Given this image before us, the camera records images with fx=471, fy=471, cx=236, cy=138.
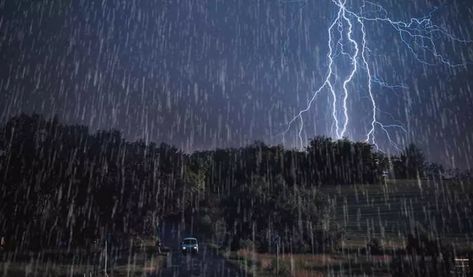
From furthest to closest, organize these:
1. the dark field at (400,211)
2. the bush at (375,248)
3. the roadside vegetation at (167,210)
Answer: the dark field at (400,211)
the bush at (375,248)
the roadside vegetation at (167,210)

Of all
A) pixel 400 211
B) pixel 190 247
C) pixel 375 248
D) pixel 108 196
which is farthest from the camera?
pixel 400 211

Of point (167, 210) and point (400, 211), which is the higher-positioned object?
point (400, 211)

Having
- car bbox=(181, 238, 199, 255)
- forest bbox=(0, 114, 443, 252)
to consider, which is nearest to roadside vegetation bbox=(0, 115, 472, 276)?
forest bbox=(0, 114, 443, 252)

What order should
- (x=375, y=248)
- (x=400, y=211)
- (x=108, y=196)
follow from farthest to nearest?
(x=400, y=211)
(x=375, y=248)
(x=108, y=196)

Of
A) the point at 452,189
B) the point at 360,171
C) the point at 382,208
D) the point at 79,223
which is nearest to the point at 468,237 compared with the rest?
the point at 382,208

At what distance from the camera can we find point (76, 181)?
27156 millimetres

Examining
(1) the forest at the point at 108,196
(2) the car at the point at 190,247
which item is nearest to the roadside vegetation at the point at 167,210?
(1) the forest at the point at 108,196

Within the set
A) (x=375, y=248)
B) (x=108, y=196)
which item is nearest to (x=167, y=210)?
(x=108, y=196)

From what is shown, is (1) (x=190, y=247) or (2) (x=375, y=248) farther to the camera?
(1) (x=190, y=247)

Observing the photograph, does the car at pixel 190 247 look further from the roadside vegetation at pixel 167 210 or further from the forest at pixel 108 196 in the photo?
the forest at pixel 108 196

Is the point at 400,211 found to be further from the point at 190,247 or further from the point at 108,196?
the point at 108,196

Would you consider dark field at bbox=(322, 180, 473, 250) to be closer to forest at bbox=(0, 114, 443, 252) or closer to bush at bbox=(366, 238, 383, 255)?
bush at bbox=(366, 238, 383, 255)

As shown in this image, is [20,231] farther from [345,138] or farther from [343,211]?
[345,138]

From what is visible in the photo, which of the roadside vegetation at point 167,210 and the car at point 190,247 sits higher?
the roadside vegetation at point 167,210
